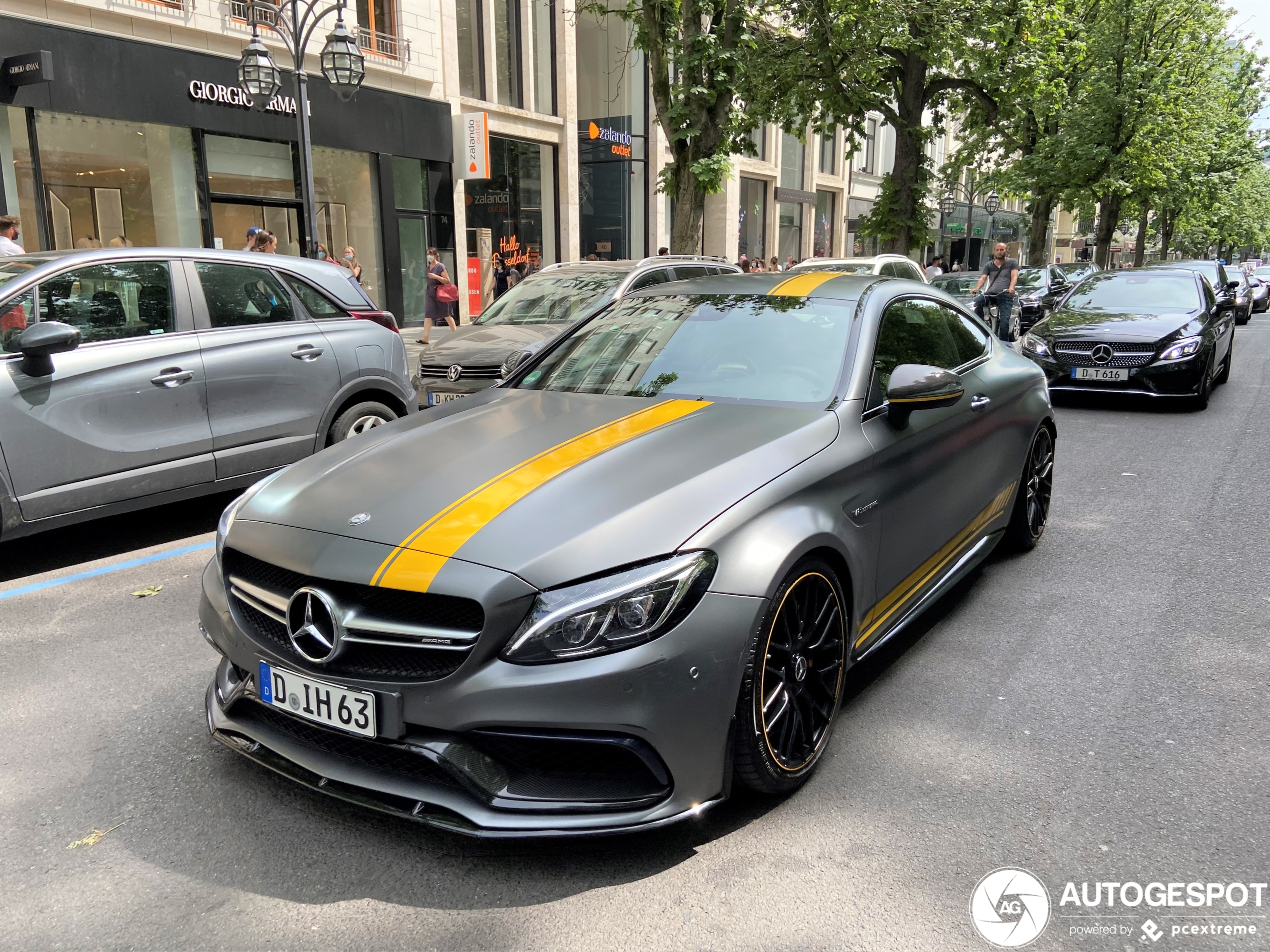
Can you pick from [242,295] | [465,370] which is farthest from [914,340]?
[465,370]

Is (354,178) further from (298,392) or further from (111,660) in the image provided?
(111,660)

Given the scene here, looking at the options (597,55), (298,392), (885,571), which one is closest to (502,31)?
(597,55)

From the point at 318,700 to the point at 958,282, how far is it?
20.3 meters

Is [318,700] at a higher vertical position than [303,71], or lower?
lower

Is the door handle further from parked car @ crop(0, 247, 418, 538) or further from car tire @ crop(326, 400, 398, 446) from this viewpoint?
car tire @ crop(326, 400, 398, 446)

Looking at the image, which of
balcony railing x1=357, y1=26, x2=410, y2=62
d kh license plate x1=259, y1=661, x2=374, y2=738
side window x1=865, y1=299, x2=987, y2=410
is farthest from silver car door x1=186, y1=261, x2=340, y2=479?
balcony railing x1=357, y1=26, x2=410, y2=62

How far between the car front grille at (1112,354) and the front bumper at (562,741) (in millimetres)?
9238

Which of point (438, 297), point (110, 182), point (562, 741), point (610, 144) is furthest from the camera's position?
point (610, 144)

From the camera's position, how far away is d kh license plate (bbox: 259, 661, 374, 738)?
8.38 ft

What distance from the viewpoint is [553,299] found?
10.2 m

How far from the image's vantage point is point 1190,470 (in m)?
7.81

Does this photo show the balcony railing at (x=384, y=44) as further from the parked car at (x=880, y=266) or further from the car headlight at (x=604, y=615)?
the car headlight at (x=604, y=615)

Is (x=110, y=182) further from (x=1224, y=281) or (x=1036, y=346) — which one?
(x=1224, y=281)

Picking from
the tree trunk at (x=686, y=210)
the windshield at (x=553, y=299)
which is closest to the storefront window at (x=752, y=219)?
the tree trunk at (x=686, y=210)
